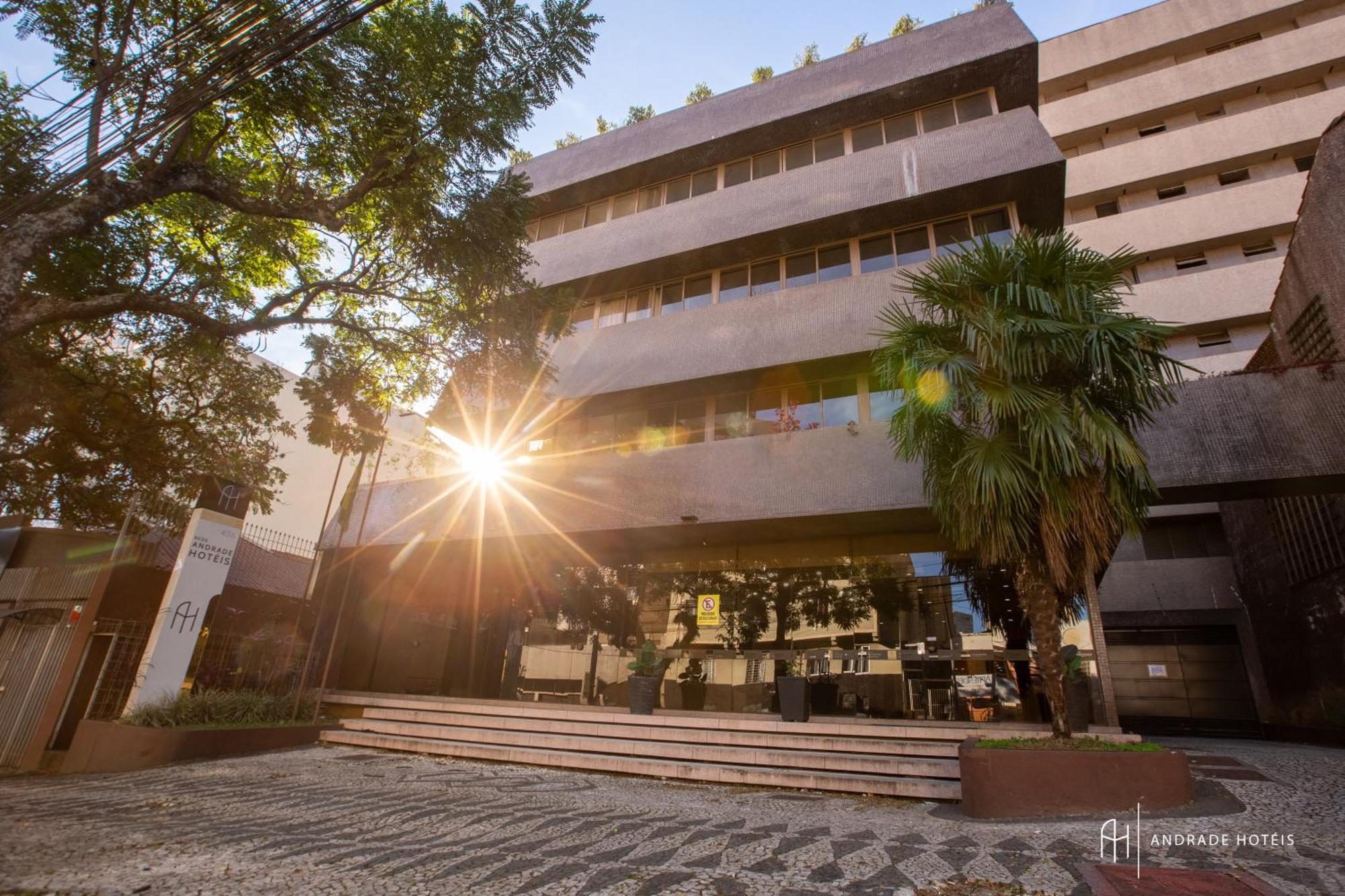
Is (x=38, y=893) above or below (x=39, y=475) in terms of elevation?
below

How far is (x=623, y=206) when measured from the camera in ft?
52.2

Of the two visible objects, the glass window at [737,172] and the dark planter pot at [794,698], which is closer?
the dark planter pot at [794,698]

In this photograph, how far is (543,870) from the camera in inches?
148

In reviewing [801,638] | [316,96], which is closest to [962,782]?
[801,638]

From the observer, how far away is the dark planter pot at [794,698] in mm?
9219

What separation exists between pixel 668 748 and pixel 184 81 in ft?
34.8

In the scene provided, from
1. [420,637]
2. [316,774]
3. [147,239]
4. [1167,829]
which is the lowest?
[316,774]

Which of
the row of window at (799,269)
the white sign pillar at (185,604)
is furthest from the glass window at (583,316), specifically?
the white sign pillar at (185,604)

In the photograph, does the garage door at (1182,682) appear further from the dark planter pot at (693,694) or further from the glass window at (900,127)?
the glass window at (900,127)

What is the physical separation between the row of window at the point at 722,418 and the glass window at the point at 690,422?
1 cm

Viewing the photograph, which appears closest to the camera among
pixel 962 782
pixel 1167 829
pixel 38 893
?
pixel 38 893

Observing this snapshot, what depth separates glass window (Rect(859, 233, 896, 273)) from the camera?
1200 cm

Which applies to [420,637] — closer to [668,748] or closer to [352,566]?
[352,566]

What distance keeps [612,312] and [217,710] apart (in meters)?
10.7
